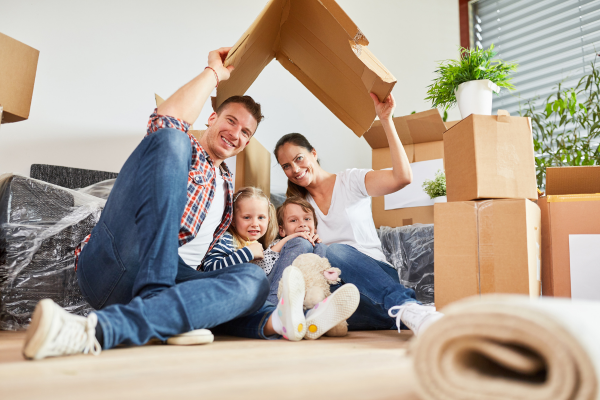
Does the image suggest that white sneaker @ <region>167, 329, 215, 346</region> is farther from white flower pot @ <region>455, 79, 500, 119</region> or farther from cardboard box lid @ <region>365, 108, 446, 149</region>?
cardboard box lid @ <region>365, 108, 446, 149</region>

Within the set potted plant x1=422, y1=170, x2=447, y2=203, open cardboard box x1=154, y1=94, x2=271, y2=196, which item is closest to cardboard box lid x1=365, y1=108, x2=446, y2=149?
potted plant x1=422, y1=170, x2=447, y2=203

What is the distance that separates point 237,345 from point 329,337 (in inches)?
10.3

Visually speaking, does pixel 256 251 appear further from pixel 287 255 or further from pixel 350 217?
pixel 350 217

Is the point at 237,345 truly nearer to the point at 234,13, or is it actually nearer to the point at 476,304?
the point at 476,304

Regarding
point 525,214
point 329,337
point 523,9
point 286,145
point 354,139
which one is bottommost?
point 329,337

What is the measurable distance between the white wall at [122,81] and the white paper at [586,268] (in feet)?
4.45

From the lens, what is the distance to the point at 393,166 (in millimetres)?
1263

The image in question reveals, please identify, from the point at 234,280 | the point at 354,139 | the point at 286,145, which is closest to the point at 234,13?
the point at 354,139

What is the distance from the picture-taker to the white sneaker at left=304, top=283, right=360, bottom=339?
84cm

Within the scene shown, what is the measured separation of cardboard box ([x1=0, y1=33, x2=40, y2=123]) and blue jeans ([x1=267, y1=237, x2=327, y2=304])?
88 cm

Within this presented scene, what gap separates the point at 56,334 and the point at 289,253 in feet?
2.16

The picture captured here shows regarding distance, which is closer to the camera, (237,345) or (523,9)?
(237,345)

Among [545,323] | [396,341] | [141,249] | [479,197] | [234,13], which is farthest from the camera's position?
[234,13]

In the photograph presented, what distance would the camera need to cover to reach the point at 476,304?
0.34 metres
